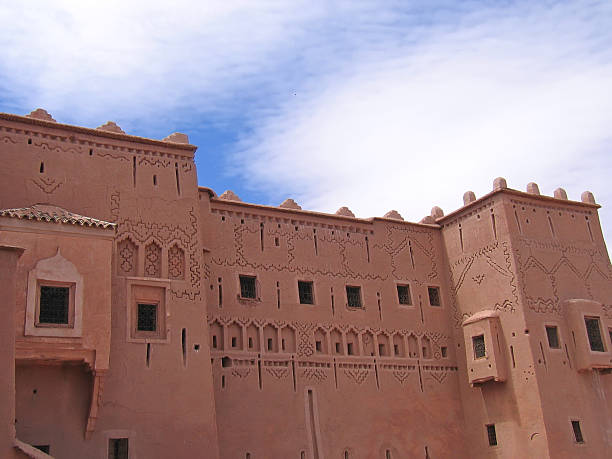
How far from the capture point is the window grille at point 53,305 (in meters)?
13.4

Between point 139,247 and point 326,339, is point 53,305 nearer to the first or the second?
point 139,247

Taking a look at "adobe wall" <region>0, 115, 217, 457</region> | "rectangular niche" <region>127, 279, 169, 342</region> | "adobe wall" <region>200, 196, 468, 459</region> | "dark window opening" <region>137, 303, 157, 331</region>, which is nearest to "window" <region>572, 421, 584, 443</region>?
"adobe wall" <region>200, 196, 468, 459</region>

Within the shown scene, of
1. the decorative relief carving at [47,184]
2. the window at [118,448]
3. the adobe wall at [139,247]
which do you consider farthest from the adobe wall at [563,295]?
the decorative relief carving at [47,184]

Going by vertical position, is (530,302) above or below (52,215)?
below

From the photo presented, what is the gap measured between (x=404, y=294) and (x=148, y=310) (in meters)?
7.94

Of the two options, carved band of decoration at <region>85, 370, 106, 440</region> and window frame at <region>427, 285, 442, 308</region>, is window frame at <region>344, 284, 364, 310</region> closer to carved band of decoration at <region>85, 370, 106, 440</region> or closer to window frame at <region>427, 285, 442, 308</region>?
window frame at <region>427, 285, 442, 308</region>

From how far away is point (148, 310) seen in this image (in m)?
15.5

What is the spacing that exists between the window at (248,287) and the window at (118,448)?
5.11m

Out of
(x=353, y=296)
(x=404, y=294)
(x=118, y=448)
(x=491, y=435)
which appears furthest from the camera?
(x=404, y=294)

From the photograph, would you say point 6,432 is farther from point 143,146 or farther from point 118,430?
point 143,146

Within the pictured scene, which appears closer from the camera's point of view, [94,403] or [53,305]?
[53,305]

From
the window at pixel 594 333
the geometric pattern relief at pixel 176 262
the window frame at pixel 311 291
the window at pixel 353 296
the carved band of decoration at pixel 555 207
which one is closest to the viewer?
the geometric pattern relief at pixel 176 262

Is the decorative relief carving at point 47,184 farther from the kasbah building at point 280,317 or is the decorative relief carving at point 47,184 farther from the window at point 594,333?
the window at point 594,333

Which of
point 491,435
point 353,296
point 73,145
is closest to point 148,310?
point 73,145
